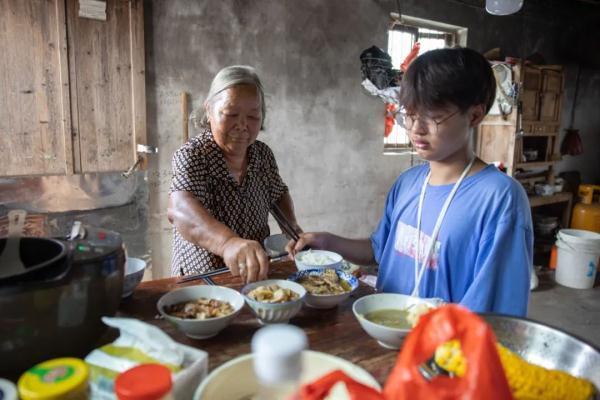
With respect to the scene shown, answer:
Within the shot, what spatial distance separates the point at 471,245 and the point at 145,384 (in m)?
1.15

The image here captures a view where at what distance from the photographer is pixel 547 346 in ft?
3.19

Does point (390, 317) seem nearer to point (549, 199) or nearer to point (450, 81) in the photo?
point (450, 81)

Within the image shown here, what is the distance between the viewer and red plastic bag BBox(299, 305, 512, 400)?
0.57 m

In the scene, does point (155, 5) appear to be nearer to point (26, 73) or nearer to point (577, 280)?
point (26, 73)

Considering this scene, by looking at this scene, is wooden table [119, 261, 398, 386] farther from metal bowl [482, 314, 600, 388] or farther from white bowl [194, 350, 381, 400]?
metal bowl [482, 314, 600, 388]

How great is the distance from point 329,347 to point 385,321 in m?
0.19

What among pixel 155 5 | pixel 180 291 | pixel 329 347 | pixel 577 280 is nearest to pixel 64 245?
pixel 180 291

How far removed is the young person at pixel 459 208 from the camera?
4.43 ft

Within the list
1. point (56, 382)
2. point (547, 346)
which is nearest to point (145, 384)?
point (56, 382)

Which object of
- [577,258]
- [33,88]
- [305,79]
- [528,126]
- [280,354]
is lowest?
[577,258]

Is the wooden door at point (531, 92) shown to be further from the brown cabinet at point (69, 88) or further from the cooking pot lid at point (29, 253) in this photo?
the cooking pot lid at point (29, 253)

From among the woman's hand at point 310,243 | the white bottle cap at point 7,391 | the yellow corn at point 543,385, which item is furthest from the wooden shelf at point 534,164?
the white bottle cap at point 7,391

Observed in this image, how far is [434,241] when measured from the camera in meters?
1.54

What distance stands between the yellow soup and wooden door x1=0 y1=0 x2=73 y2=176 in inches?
122
